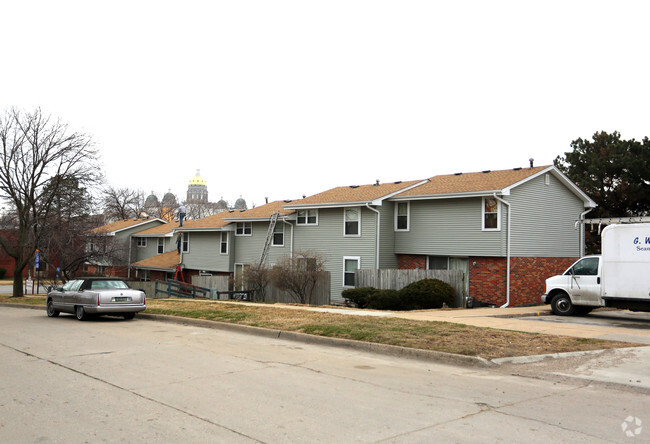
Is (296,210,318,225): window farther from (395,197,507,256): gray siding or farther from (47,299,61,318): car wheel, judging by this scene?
(47,299,61,318): car wheel

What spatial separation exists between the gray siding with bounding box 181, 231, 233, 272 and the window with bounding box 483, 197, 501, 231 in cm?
1819

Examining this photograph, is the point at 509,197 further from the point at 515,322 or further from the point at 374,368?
the point at 374,368

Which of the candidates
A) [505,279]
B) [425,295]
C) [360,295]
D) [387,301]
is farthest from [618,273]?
[360,295]

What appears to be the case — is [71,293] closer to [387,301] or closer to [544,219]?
[387,301]

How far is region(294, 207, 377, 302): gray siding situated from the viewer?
27.7m

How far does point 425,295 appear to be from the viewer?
72.8 ft

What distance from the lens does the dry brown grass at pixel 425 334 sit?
1038 centimetres

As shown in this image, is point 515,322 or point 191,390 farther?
point 515,322

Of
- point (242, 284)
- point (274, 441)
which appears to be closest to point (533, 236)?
point (242, 284)

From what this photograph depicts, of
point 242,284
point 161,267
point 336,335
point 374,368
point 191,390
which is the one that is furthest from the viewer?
point 161,267

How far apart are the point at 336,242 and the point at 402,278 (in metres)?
5.65

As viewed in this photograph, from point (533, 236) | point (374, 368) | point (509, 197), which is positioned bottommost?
point (374, 368)

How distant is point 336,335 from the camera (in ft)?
39.8

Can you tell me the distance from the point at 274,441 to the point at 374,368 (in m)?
4.09
